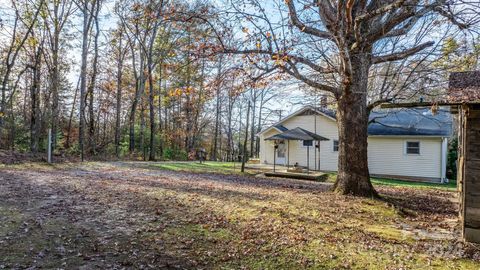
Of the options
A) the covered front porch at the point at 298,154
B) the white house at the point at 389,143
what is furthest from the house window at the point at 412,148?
the covered front porch at the point at 298,154

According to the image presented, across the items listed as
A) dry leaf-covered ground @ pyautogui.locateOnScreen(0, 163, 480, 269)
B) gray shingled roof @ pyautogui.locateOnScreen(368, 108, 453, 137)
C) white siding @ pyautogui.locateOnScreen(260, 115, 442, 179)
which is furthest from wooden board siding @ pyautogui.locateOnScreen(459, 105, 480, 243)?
white siding @ pyautogui.locateOnScreen(260, 115, 442, 179)

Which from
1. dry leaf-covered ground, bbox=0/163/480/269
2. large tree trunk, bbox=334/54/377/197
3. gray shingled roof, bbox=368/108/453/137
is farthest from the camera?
gray shingled roof, bbox=368/108/453/137

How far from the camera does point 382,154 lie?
18.8m

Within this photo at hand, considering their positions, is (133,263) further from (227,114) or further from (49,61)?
(227,114)

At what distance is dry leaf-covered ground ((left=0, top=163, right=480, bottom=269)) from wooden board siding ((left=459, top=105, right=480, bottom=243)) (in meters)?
0.37

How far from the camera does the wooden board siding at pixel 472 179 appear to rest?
16.5 ft

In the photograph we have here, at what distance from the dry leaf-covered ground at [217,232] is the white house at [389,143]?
983cm

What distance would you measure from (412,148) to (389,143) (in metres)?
1.23

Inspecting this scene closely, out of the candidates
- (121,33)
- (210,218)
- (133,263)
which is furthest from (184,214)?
(121,33)

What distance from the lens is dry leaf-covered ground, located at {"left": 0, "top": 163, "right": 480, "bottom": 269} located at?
3965 millimetres

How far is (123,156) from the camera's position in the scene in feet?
70.1

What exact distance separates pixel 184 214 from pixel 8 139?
24.4m

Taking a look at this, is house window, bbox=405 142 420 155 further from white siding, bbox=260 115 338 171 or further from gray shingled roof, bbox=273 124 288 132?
gray shingled roof, bbox=273 124 288 132

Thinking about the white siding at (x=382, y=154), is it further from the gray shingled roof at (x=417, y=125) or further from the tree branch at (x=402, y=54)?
the tree branch at (x=402, y=54)
